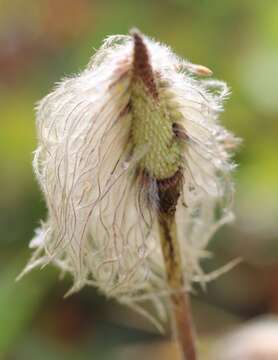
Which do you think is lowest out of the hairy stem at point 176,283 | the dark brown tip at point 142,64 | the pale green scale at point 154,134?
the hairy stem at point 176,283

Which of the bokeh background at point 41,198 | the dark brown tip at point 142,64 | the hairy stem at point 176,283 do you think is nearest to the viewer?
the dark brown tip at point 142,64

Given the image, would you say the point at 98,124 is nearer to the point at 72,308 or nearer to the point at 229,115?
the point at 72,308

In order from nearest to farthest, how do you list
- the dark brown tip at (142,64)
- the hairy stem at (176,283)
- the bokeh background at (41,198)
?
the dark brown tip at (142,64) → the hairy stem at (176,283) → the bokeh background at (41,198)

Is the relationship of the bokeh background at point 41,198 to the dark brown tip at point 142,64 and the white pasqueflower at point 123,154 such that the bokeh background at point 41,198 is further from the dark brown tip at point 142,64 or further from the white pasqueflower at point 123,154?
the dark brown tip at point 142,64

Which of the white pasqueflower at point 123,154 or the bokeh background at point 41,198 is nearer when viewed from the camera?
the white pasqueflower at point 123,154

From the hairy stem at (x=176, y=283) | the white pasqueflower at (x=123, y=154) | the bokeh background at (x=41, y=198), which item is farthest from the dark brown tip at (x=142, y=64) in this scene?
the bokeh background at (x=41, y=198)

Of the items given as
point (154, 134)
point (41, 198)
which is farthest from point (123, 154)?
point (41, 198)

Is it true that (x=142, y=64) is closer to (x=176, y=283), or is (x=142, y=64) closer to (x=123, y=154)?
(x=123, y=154)

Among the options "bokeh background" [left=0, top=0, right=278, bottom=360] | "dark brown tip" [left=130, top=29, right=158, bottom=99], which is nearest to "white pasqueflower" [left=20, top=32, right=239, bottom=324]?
"dark brown tip" [left=130, top=29, right=158, bottom=99]
